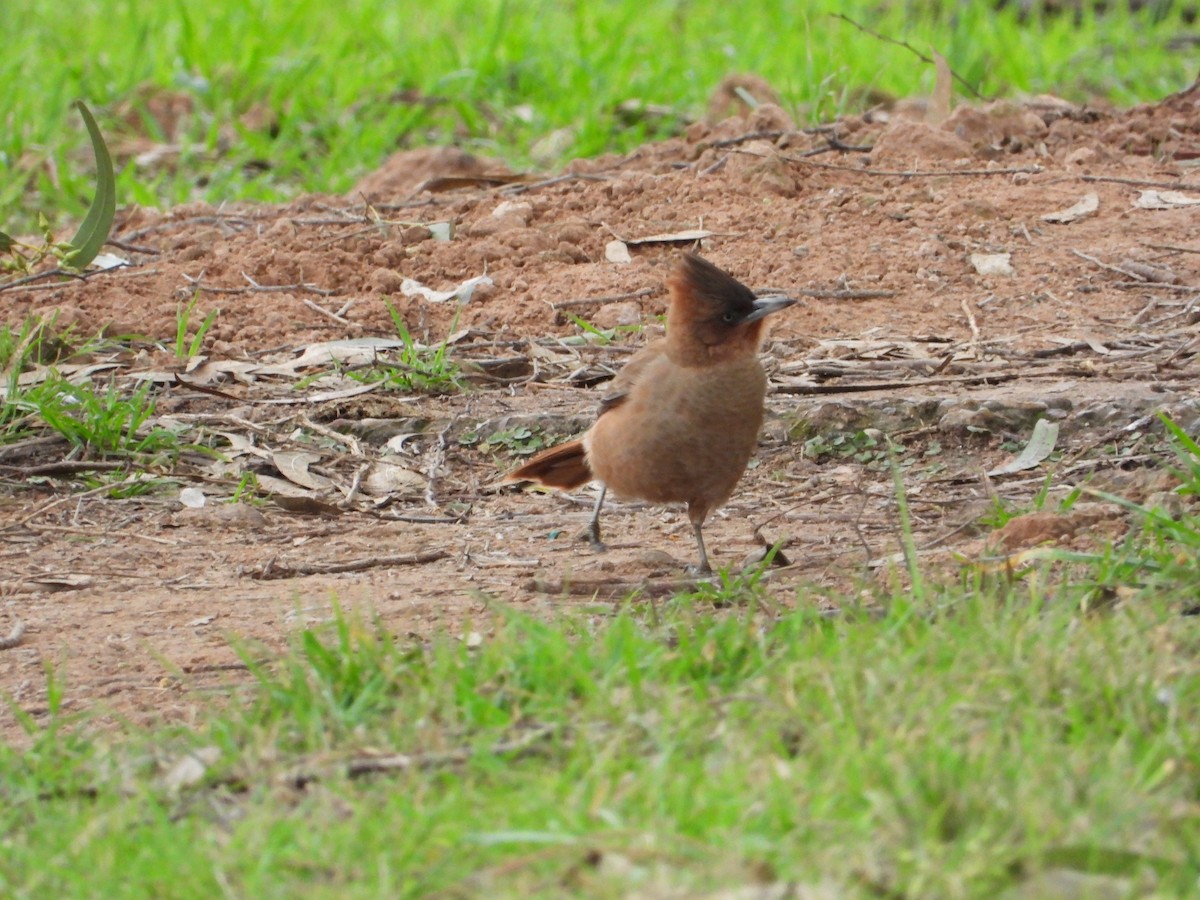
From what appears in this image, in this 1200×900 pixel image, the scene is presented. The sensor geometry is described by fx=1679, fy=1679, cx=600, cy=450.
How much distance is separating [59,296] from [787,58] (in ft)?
18.0

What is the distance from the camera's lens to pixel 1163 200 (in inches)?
300

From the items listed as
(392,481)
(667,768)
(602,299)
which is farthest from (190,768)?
(602,299)

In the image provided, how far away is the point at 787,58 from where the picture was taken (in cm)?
1107

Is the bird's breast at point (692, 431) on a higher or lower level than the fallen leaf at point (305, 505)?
higher

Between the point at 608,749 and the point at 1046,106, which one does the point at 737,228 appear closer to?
the point at 1046,106

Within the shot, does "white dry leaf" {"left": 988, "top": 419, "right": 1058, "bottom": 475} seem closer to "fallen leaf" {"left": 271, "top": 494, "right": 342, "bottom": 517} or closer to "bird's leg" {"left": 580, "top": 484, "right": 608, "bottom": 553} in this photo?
"bird's leg" {"left": 580, "top": 484, "right": 608, "bottom": 553}

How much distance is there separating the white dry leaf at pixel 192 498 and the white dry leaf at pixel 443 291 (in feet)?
5.73

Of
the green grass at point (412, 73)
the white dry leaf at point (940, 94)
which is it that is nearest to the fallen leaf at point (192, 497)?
the green grass at point (412, 73)

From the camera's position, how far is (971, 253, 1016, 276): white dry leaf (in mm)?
7254

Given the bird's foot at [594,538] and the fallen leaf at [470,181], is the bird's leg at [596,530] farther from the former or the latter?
the fallen leaf at [470,181]

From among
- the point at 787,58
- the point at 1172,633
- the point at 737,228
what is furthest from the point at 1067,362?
the point at 787,58

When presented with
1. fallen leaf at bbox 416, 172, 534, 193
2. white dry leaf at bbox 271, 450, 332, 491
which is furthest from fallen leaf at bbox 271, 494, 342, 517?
fallen leaf at bbox 416, 172, 534, 193

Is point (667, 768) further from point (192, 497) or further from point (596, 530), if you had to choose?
point (192, 497)

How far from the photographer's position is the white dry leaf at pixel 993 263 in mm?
7254
